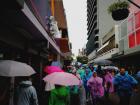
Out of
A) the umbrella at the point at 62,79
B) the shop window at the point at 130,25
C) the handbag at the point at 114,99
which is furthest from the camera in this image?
the shop window at the point at 130,25

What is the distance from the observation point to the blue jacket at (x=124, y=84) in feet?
37.7

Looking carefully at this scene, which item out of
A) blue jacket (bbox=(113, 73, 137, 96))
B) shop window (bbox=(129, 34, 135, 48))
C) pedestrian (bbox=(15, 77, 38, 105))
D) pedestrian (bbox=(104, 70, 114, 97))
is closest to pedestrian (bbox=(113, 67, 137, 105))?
blue jacket (bbox=(113, 73, 137, 96))

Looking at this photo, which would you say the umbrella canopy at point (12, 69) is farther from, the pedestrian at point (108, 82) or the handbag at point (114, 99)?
the pedestrian at point (108, 82)

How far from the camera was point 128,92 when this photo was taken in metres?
11.5

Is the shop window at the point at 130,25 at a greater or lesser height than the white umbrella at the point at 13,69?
greater

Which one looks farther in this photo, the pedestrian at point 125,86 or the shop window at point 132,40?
the shop window at point 132,40

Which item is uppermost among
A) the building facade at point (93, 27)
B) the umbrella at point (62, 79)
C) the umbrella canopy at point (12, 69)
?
the building facade at point (93, 27)

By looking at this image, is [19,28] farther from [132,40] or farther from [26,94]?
[132,40]

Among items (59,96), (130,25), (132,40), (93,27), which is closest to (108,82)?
(59,96)

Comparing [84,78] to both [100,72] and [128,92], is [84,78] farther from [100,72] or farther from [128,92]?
[128,92]

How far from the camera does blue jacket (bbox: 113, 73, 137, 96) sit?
37.7ft

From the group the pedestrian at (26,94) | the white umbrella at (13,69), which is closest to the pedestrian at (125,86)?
the pedestrian at (26,94)

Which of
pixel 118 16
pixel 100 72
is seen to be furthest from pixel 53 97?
pixel 100 72

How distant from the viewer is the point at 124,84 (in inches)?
453
